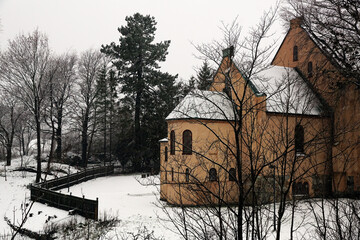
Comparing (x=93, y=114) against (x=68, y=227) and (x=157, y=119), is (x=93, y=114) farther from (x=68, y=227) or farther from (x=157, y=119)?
(x=68, y=227)

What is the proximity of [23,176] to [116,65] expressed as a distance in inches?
650

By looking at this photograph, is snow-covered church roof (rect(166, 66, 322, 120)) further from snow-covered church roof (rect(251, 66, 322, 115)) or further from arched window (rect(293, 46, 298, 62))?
arched window (rect(293, 46, 298, 62))

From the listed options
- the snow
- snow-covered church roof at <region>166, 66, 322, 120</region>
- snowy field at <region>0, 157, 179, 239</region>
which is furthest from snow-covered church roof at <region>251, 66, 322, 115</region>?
the snow

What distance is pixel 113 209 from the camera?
18.2m

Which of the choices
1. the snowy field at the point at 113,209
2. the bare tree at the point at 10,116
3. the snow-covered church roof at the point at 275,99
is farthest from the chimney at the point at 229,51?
the bare tree at the point at 10,116

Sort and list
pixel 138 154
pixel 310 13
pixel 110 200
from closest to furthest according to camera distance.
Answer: pixel 310 13
pixel 110 200
pixel 138 154

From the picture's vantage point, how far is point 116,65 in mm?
36875

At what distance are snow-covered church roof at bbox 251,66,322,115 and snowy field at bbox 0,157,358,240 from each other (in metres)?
3.57

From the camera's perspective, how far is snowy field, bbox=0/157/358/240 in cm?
1350

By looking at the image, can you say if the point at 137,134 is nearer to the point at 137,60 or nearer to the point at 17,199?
the point at 137,60

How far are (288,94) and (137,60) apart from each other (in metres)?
32.3

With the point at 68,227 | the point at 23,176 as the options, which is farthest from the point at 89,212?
the point at 23,176

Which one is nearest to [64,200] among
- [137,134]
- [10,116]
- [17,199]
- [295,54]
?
[17,199]

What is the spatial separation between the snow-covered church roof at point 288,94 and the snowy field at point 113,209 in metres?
3.57
